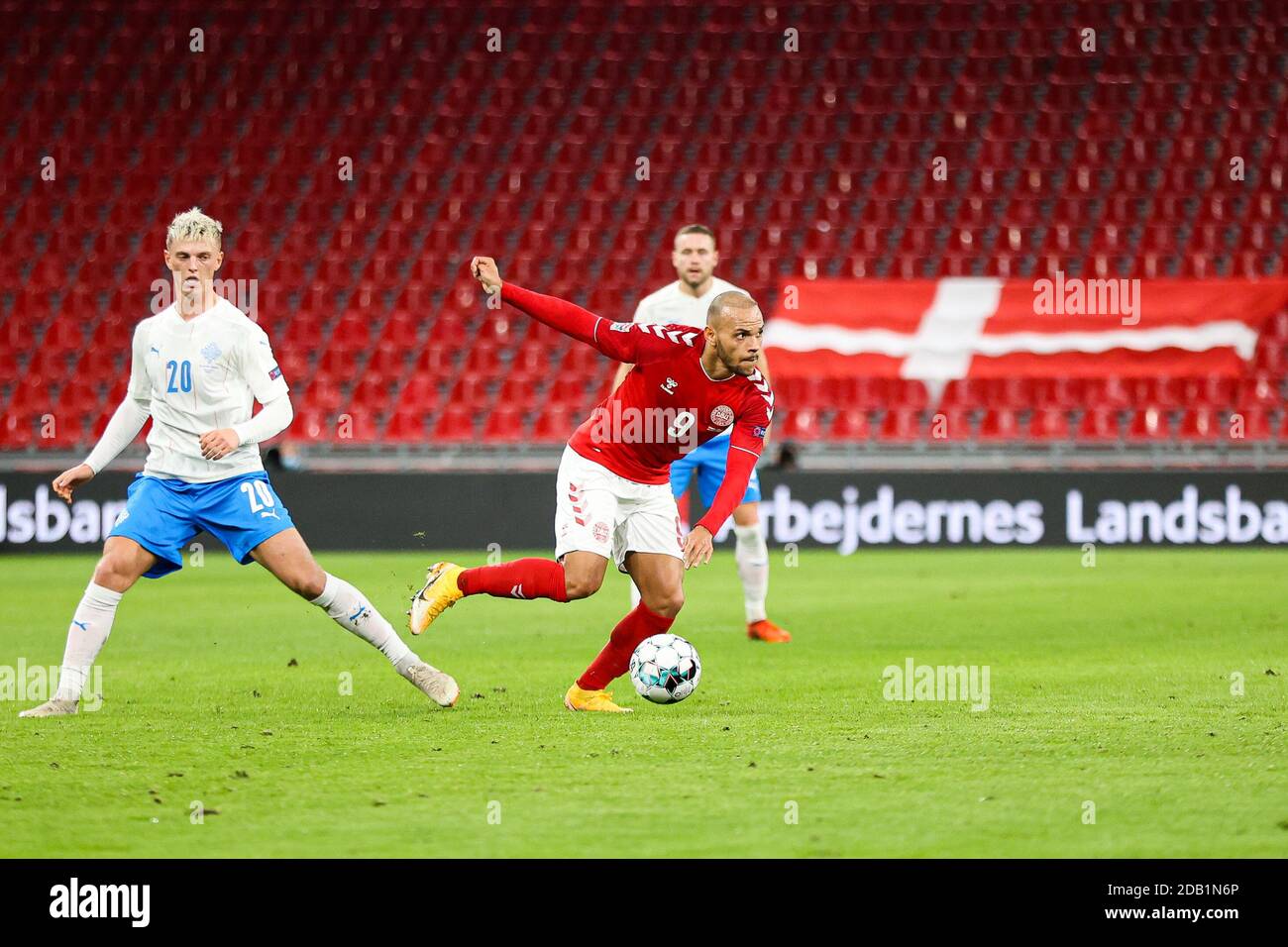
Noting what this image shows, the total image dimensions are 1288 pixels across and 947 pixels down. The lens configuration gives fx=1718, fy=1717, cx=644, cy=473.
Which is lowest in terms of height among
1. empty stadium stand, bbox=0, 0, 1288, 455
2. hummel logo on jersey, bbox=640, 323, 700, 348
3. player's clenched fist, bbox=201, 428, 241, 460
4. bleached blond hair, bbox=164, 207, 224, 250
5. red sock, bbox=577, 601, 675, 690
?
red sock, bbox=577, 601, 675, 690

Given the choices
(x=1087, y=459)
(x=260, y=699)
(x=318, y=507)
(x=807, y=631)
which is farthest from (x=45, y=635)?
(x=1087, y=459)

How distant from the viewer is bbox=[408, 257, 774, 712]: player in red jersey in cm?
643

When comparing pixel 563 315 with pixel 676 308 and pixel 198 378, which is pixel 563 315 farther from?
pixel 676 308

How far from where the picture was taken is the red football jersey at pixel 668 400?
6.49m

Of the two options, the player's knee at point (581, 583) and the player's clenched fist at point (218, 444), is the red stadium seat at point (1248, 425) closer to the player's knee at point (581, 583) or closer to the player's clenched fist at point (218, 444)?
the player's knee at point (581, 583)

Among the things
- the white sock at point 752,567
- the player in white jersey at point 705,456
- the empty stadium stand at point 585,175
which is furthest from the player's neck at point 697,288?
the empty stadium stand at point 585,175

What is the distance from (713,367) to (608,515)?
707mm

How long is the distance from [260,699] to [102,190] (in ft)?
40.7

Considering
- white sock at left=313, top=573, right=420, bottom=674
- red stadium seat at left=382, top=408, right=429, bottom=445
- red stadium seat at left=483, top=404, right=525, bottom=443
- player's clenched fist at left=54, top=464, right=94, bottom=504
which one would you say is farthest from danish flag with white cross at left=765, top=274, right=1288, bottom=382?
player's clenched fist at left=54, top=464, right=94, bottom=504

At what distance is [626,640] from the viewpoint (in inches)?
261

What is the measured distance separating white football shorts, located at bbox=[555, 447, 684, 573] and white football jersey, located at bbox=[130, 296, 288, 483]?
1.18 metres

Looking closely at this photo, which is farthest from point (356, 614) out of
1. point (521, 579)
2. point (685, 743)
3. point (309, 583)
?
point (685, 743)

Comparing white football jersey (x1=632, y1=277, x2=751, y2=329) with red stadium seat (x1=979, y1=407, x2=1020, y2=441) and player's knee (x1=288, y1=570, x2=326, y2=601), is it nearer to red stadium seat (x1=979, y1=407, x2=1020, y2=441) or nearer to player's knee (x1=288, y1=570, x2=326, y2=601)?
player's knee (x1=288, y1=570, x2=326, y2=601)
